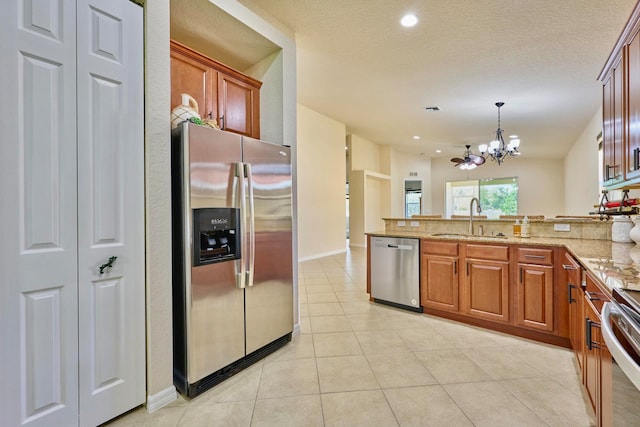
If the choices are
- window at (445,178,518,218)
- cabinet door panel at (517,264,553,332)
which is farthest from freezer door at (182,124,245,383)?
window at (445,178,518,218)

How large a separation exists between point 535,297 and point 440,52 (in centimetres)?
287

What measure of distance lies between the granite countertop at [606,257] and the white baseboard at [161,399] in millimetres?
2315

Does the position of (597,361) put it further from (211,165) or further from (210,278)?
(211,165)

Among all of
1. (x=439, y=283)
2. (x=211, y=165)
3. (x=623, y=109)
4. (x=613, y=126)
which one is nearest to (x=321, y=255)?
(x=439, y=283)

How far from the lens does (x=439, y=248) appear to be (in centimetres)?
307

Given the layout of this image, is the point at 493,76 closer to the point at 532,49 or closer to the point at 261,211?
the point at 532,49

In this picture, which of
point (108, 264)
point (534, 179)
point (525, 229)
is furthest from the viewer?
point (534, 179)

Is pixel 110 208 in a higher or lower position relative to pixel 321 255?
higher

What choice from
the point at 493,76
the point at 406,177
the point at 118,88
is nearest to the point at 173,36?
the point at 118,88

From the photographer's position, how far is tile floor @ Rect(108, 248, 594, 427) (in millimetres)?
1664

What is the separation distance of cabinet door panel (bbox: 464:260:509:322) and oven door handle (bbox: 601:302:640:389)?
68.2 inches

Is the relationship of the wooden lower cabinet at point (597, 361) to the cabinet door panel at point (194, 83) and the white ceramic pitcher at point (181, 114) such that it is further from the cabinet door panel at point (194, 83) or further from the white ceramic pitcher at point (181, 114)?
the cabinet door panel at point (194, 83)

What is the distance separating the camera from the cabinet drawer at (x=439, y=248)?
298 cm

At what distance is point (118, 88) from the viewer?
1.63 m
